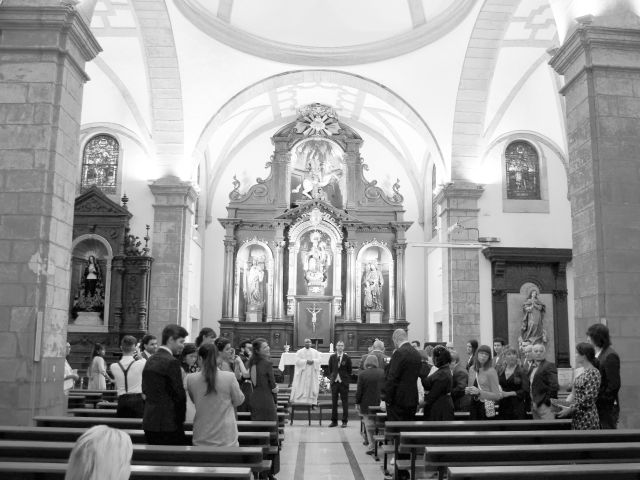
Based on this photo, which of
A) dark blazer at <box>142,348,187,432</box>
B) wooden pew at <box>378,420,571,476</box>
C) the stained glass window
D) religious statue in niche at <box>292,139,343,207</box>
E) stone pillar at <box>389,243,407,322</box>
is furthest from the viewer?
religious statue in niche at <box>292,139,343,207</box>

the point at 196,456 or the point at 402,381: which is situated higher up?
the point at 402,381

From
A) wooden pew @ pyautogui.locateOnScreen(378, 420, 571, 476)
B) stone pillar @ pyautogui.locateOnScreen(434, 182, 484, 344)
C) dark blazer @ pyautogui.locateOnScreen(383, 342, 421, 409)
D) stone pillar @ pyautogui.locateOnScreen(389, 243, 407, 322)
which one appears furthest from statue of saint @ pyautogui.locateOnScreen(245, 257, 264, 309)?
wooden pew @ pyautogui.locateOnScreen(378, 420, 571, 476)

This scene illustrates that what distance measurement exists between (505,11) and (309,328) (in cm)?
1122

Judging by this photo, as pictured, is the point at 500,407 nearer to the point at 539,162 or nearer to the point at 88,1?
the point at 88,1

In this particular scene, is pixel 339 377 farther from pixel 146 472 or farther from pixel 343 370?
pixel 146 472

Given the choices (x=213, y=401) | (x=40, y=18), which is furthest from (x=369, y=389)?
(x=40, y=18)

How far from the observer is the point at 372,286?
22438 millimetres

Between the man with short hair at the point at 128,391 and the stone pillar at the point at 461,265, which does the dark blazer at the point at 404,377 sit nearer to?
the man with short hair at the point at 128,391

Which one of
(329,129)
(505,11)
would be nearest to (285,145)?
(329,129)

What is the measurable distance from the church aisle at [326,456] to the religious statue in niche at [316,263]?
965 centimetres

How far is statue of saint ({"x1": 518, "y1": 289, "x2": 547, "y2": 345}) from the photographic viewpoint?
17234mm

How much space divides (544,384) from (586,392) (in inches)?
43.2

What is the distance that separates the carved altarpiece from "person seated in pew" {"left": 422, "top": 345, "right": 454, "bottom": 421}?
1043 centimetres

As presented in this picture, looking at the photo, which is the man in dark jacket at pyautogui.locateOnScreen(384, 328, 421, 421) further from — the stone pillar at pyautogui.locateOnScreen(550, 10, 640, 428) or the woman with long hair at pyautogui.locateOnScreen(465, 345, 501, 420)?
the stone pillar at pyautogui.locateOnScreen(550, 10, 640, 428)
